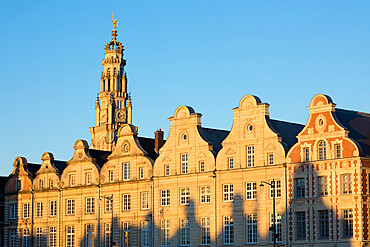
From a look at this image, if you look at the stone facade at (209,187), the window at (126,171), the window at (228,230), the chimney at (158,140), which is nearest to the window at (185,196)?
the stone facade at (209,187)

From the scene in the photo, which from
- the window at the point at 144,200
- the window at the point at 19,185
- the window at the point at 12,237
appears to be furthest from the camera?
the window at the point at 19,185

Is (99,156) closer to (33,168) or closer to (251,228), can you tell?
(33,168)

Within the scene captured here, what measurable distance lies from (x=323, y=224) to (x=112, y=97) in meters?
91.6

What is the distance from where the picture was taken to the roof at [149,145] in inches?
3350

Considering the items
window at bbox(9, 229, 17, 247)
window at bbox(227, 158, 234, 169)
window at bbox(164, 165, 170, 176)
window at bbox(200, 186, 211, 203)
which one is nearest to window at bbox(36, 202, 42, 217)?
window at bbox(9, 229, 17, 247)

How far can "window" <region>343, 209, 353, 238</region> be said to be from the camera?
6619 cm

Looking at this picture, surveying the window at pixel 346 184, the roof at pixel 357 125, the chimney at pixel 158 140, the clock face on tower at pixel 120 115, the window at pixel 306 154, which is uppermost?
the clock face on tower at pixel 120 115

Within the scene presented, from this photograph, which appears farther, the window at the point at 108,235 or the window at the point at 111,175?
the window at the point at 111,175

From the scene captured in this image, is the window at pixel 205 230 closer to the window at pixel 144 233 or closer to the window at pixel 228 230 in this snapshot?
the window at pixel 228 230

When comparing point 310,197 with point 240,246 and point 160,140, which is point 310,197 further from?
point 160,140

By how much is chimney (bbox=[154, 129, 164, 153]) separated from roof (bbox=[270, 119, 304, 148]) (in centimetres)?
1459

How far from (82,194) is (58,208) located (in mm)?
3805

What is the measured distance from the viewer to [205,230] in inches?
3004

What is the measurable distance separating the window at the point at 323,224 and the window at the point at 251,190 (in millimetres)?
6772
